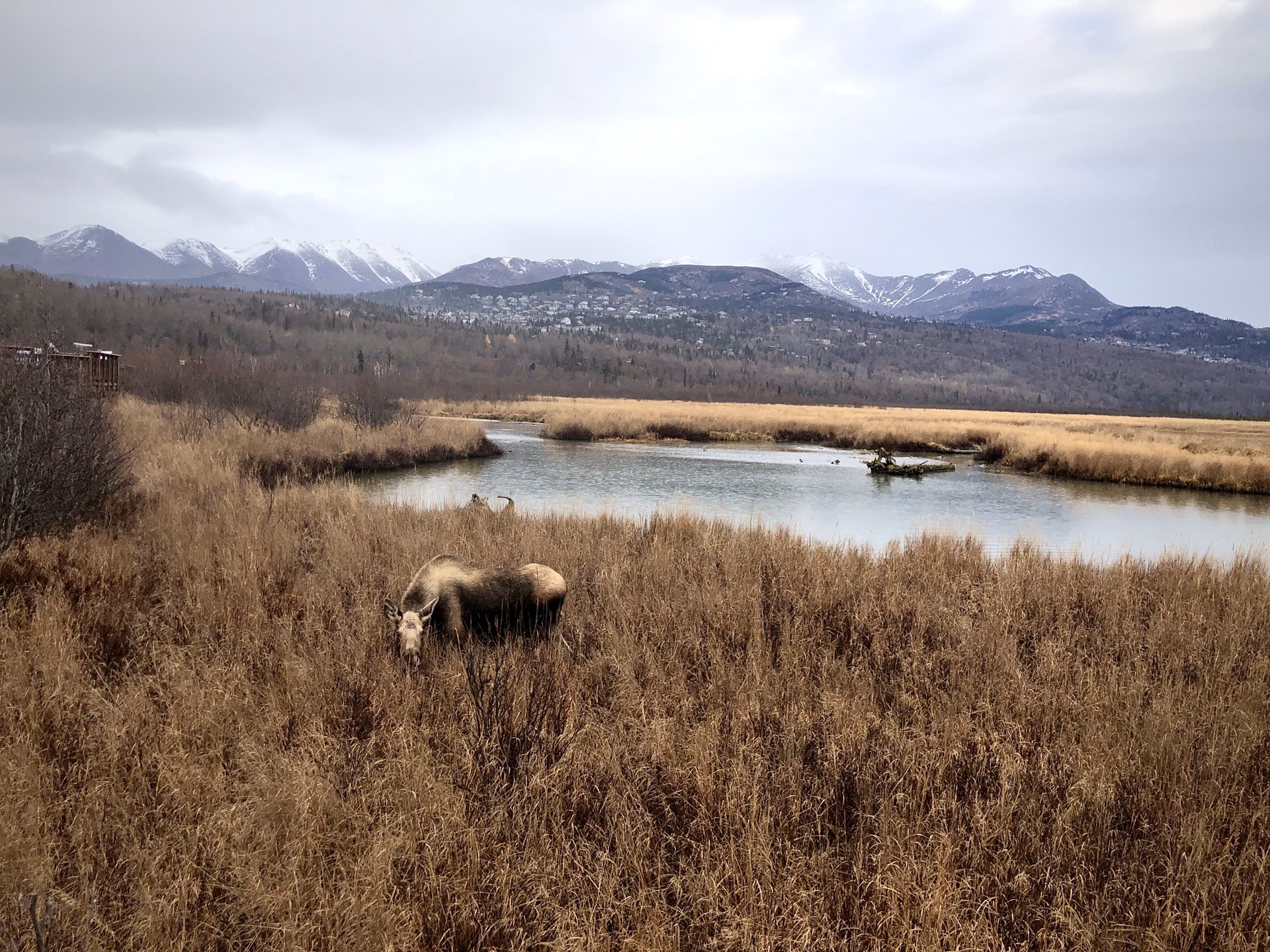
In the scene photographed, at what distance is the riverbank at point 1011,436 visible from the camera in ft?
84.7

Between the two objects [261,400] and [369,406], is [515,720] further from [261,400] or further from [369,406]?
[369,406]

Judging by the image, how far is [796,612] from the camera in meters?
6.09

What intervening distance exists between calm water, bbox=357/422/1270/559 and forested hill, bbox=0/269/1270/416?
4073 cm

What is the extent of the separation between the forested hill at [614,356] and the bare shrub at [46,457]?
55.4 metres

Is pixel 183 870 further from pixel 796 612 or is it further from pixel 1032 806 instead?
pixel 796 612

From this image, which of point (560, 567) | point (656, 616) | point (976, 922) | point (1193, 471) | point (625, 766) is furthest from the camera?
point (1193, 471)

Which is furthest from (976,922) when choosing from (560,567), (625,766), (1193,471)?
(1193,471)

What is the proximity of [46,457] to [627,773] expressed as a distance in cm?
595

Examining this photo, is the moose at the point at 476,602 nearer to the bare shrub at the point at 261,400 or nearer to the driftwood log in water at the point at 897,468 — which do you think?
the bare shrub at the point at 261,400

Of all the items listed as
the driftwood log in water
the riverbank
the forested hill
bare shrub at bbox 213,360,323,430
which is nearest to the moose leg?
bare shrub at bbox 213,360,323,430

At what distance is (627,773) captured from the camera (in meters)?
3.39

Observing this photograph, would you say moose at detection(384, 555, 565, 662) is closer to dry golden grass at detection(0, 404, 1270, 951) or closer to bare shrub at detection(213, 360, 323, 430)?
dry golden grass at detection(0, 404, 1270, 951)

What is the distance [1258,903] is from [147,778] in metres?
4.49

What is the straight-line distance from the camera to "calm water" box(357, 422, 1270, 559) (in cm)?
1460
